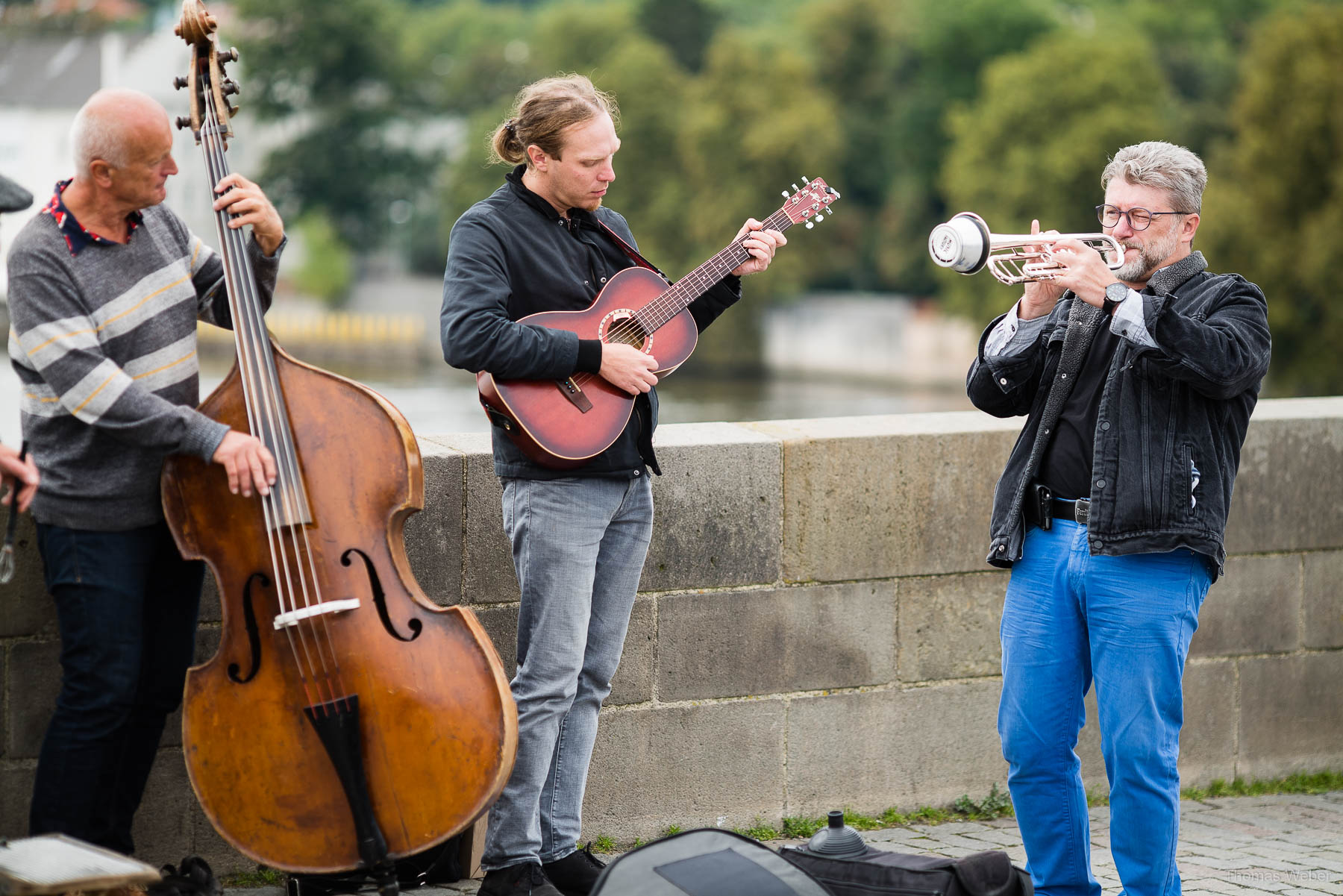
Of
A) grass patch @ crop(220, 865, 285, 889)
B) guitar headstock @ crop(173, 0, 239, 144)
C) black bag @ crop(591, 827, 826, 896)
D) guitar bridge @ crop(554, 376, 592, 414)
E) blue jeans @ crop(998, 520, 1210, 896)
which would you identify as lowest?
grass patch @ crop(220, 865, 285, 889)

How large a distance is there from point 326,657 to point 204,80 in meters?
1.27

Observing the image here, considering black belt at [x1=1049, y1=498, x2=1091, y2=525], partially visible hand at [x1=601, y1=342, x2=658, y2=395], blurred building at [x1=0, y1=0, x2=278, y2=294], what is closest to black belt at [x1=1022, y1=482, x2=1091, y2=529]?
black belt at [x1=1049, y1=498, x2=1091, y2=525]

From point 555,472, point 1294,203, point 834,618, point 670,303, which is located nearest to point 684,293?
point 670,303

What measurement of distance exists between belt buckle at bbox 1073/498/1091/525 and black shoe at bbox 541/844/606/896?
4.63 feet

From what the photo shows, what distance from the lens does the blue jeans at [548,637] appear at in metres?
3.52

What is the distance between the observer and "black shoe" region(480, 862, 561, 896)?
3531 millimetres

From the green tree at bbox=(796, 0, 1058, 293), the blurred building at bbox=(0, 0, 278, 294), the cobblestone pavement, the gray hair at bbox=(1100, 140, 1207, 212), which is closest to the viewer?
the gray hair at bbox=(1100, 140, 1207, 212)

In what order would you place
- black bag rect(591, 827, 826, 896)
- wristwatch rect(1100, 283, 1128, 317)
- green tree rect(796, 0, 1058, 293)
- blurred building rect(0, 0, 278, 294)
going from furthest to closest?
1. green tree rect(796, 0, 1058, 293)
2. blurred building rect(0, 0, 278, 294)
3. wristwatch rect(1100, 283, 1128, 317)
4. black bag rect(591, 827, 826, 896)

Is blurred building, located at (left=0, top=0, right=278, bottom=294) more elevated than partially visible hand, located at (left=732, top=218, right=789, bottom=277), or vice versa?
blurred building, located at (left=0, top=0, right=278, bottom=294)

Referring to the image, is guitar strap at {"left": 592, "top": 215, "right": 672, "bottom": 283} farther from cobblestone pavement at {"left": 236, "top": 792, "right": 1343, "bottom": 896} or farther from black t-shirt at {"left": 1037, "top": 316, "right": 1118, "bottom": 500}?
cobblestone pavement at {"left": 236, "top": 792, "right": 1343, "bottom": 896}

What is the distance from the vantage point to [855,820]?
15.1 ft

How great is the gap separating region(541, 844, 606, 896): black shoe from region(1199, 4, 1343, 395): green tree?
4397cm

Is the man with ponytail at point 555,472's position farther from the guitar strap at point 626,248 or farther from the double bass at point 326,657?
the double bass at point 326,657

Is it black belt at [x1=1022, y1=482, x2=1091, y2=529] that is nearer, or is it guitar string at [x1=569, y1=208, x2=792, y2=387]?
black belt at [x1=1022, y1=482, x2=1091, y2=529]
